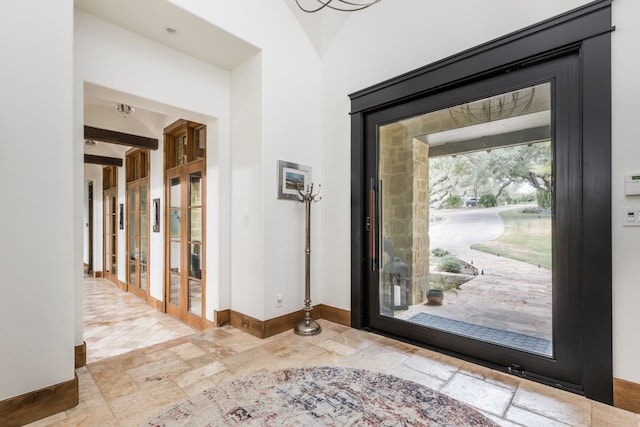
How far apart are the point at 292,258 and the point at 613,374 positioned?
2.69m

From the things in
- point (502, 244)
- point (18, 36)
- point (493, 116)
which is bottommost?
point (502, 244)

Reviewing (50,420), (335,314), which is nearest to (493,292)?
(335,314)

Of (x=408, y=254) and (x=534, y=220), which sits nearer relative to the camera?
(x=534, y=220)

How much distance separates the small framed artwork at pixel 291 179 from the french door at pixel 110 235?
5333mm

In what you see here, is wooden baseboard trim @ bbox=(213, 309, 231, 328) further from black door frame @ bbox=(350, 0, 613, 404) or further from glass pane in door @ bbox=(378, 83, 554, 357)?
black door frame @ bbox=(350, 0, 613, 404)

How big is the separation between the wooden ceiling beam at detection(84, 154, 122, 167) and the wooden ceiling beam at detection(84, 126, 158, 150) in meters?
1.76

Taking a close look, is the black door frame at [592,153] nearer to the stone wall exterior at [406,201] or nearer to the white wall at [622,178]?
the white wall at [622,178]

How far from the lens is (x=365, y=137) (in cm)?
343

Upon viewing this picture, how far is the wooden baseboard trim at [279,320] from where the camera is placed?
3.15m

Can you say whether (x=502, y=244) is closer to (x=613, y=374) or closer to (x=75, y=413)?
(x=613, y=374)

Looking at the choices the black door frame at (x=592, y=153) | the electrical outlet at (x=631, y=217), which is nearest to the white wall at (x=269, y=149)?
the black door frame at (x=592, y=153)

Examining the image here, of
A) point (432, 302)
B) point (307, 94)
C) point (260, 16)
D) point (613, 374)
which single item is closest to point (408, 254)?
point (432, 302)

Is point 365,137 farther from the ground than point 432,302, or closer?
farther from the ground

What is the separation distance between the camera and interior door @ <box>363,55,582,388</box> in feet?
7.23
